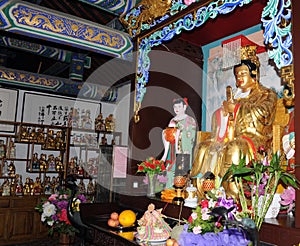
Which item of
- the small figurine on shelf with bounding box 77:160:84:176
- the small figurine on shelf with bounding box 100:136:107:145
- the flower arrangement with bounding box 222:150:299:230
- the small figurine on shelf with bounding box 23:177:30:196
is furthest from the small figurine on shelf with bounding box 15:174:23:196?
the flower arrangement with bounding box 222:150:299:230

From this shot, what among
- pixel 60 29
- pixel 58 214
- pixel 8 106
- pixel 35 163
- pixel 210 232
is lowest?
pixel 58 214

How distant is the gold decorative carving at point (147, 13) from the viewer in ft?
10.1

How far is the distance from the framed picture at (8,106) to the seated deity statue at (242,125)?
404 centimetres

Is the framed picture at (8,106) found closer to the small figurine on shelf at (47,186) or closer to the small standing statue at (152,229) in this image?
the small figurine on shelf at (47,186)

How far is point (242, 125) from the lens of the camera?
273 centimetres

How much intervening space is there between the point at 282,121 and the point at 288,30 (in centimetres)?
96

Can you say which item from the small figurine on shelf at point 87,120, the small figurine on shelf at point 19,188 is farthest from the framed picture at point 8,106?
the small figurine on shelf at point 87,120

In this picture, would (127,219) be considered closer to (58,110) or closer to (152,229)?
(152,229)

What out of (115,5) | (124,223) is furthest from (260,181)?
(115,5)

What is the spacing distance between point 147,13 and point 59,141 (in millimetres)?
3359

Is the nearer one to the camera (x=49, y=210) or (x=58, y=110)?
(x=49, y=210)

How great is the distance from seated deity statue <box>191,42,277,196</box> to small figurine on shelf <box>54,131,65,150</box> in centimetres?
354

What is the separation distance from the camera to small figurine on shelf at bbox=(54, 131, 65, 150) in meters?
5.77

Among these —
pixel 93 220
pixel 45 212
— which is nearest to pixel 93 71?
pixel 45 212
